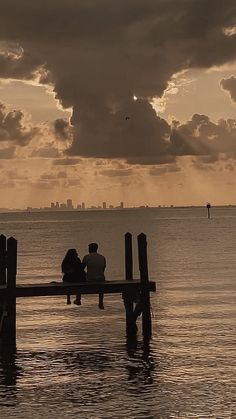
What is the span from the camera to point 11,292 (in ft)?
80.8

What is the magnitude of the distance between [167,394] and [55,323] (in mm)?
13174

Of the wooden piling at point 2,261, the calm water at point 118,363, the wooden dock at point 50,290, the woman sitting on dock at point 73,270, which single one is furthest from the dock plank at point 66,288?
the wooden piling at point 2,261

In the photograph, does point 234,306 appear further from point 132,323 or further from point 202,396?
point 202,396

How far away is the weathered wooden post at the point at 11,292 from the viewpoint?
2453cm

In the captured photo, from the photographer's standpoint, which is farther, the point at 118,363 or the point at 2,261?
the point at 2,261

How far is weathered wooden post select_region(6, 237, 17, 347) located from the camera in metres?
24.5

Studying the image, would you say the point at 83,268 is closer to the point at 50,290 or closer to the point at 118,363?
the point at 50,290

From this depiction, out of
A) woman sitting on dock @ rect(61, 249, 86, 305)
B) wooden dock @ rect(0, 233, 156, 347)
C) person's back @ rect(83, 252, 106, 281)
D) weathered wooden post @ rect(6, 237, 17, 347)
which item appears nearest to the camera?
weathered wooden post @ rect(6, 237, 17, 347)

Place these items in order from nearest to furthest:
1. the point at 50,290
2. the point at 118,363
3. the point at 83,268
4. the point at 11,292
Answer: the point at 118,363 → the point at 11,292 → the point at 50,290 → the point at 83,268

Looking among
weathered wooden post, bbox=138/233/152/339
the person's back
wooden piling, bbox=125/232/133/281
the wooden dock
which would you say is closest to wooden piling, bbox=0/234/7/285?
the wooden dock

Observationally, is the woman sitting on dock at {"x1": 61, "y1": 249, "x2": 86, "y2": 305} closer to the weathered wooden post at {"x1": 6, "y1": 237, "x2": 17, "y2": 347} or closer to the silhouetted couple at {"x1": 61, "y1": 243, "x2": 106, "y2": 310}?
the silhouetted couple at {"x1": 61, "y1": 243, "x2": 106, "y2": 310}

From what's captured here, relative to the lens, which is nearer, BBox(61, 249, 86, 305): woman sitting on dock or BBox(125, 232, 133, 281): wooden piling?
BBox(61, 249, 86, 305): woman sitting on dock

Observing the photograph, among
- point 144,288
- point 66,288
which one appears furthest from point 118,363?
point 144,288

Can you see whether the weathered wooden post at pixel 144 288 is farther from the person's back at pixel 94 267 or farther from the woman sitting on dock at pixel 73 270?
the woman sitting on dock at pixel 73 270
